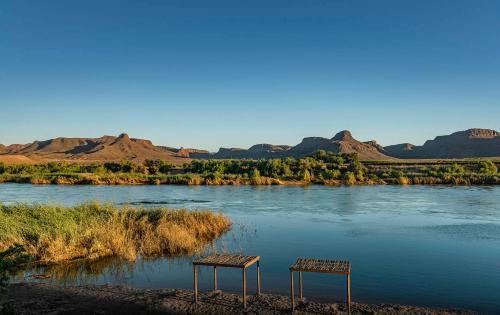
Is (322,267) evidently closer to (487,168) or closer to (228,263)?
(228,263)

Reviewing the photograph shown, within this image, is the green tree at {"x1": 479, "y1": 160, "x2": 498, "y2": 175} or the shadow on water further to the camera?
the green tree at {"x1": 479, "y1": 160, "x2": 498, "y2": 175}

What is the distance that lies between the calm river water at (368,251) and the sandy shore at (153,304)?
3.70 feet

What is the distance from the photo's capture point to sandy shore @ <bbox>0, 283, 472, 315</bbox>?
989 centimetres

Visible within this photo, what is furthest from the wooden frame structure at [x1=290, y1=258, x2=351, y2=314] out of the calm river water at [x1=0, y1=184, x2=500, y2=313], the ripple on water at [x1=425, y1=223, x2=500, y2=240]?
the ripple on water at [x1=425, y1=223, x2=500, y2=240]

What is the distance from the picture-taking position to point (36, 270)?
542 inches

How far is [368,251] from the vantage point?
17266 millimetres

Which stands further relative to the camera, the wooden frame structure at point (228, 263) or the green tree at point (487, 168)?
the green tree at point (487, 168)

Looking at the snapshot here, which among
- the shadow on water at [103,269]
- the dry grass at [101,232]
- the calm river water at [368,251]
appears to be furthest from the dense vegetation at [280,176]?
the shadow on water at [103,269]

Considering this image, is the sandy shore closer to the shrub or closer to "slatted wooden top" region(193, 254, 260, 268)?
"slatted wooden top" region(193, 254, 260, 268)

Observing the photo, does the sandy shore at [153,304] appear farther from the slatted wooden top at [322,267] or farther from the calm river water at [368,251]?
the calm river water at [368,251]

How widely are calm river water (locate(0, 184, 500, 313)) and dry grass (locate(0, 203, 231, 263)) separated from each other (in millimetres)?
881

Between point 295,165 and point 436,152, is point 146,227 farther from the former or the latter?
point 436,152

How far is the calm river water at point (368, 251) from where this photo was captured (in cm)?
1226

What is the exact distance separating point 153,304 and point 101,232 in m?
6.52
